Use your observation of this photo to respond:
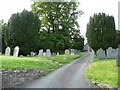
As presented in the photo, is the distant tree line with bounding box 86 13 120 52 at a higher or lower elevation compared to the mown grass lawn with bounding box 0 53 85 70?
higher

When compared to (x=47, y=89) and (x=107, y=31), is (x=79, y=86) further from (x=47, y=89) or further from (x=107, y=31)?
(x=107, y=31)

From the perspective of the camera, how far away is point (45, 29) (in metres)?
29.9

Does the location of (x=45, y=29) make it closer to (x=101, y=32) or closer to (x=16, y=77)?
(x=101, y=32)

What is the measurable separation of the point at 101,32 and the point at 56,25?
5.91 meters

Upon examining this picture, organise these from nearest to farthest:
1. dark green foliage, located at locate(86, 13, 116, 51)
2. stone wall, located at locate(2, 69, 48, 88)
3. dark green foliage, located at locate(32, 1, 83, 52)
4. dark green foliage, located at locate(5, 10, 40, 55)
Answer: stone wall, located at locate(2, 69, 48, 88), dark green foliage, located at locate(5, 10, 40, 55), dark green foliage, located at locate(86, 13, 116, 51), dark green foliage, located at locate(32, 1, 83, 52)

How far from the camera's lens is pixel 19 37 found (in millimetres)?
19984

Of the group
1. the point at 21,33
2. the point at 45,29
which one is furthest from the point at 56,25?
the point at 21,33

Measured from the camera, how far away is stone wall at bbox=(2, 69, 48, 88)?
876 cm

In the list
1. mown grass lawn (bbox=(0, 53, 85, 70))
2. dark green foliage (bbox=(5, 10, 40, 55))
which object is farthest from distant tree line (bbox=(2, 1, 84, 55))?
mown grass lawn (bbox=(0, 53, 85, 70))

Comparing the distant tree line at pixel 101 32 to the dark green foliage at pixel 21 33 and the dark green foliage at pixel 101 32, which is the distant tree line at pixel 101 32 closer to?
the dark green foliage at pixel 101 32

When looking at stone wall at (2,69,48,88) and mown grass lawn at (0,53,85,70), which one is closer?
stone wall at (2,69,48,88)

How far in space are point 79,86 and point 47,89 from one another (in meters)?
1.11

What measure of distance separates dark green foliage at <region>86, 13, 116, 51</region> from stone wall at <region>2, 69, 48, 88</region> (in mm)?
14872

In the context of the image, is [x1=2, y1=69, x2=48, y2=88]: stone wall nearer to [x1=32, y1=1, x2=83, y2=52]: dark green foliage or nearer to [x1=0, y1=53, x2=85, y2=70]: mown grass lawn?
[x1=0, y1=53, x2=85, y2=70]: mown grass lawn
